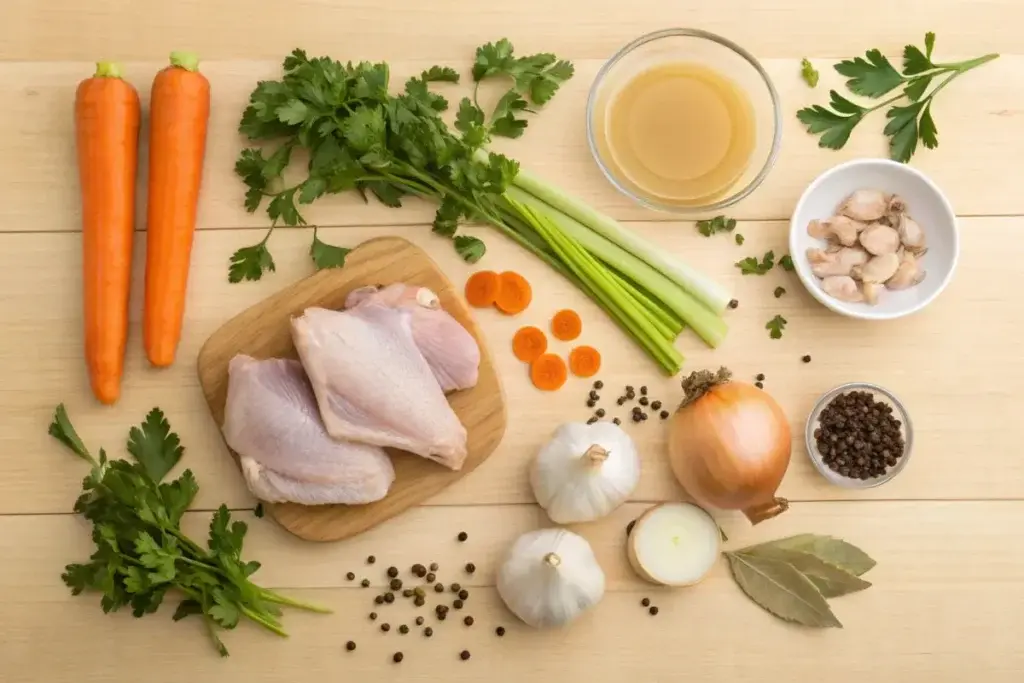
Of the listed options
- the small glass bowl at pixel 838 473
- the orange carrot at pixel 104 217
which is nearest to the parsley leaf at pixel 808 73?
the small glass bowl at pixel 838 473

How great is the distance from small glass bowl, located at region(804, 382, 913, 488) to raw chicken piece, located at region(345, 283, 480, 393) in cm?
67

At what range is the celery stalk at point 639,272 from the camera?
1.91m

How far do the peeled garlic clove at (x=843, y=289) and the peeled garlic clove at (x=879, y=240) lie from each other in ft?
0.23

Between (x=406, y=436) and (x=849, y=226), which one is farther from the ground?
(x=849, y=226)

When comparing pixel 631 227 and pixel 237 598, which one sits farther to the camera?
pixel 631 227

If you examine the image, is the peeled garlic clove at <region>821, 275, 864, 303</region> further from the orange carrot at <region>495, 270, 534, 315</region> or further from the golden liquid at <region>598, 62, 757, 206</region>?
the orange carrot at <region>495, 270, 534, 315</region>

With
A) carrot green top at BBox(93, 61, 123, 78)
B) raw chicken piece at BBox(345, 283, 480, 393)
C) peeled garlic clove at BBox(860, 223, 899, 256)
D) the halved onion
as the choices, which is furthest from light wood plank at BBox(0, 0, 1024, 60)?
the halved onion

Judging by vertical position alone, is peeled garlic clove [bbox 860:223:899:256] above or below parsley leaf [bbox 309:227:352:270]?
above

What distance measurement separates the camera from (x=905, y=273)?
1866 millimetres

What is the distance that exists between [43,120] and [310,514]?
0.98m

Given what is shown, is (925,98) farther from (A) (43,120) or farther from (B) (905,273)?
(A) (43,120)

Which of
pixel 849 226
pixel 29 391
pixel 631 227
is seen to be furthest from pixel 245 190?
pixel 849 226

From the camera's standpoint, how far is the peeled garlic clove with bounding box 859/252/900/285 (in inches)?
73.1

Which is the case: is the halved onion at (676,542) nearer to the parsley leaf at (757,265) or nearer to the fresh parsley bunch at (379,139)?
the parsley leaf at (757,265)
